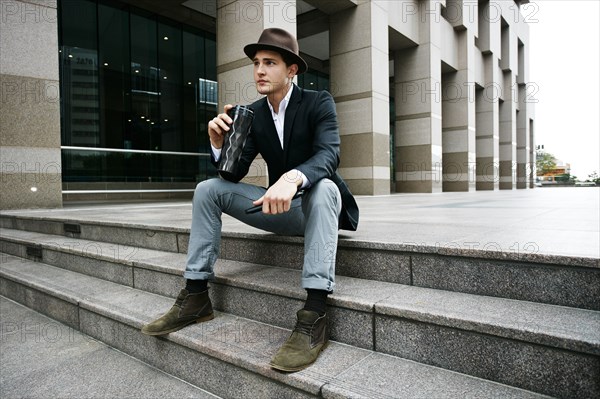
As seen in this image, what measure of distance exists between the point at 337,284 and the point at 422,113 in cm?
1270

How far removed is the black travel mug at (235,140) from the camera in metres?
2.28

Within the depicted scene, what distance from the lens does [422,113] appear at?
13766 millimetres

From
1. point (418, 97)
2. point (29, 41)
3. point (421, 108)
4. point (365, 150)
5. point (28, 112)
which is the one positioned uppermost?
point (418, 97)

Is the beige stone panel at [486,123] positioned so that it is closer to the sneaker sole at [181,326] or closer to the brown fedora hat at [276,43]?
the brown fedora hat at [276,43]

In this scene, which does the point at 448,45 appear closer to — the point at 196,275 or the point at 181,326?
the point at 196,275

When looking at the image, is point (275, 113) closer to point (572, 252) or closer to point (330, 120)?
point (330, 120)

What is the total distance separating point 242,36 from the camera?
8.26 metres

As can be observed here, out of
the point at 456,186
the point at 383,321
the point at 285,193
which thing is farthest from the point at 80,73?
the point at 456,186

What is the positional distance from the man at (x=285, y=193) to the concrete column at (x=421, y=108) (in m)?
12.1

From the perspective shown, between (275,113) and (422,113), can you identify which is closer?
(275,113)

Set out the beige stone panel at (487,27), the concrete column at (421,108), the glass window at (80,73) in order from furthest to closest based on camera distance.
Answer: the beige stone panel at (487,27) < the concrete column at (421,108) < the glass window at (80,73)

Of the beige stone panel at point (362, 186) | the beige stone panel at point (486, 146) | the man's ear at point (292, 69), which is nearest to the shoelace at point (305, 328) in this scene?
the man's ear at point (292, 69)

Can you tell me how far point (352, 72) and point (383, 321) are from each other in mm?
10184

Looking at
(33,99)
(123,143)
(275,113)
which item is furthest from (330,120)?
(123,143)
